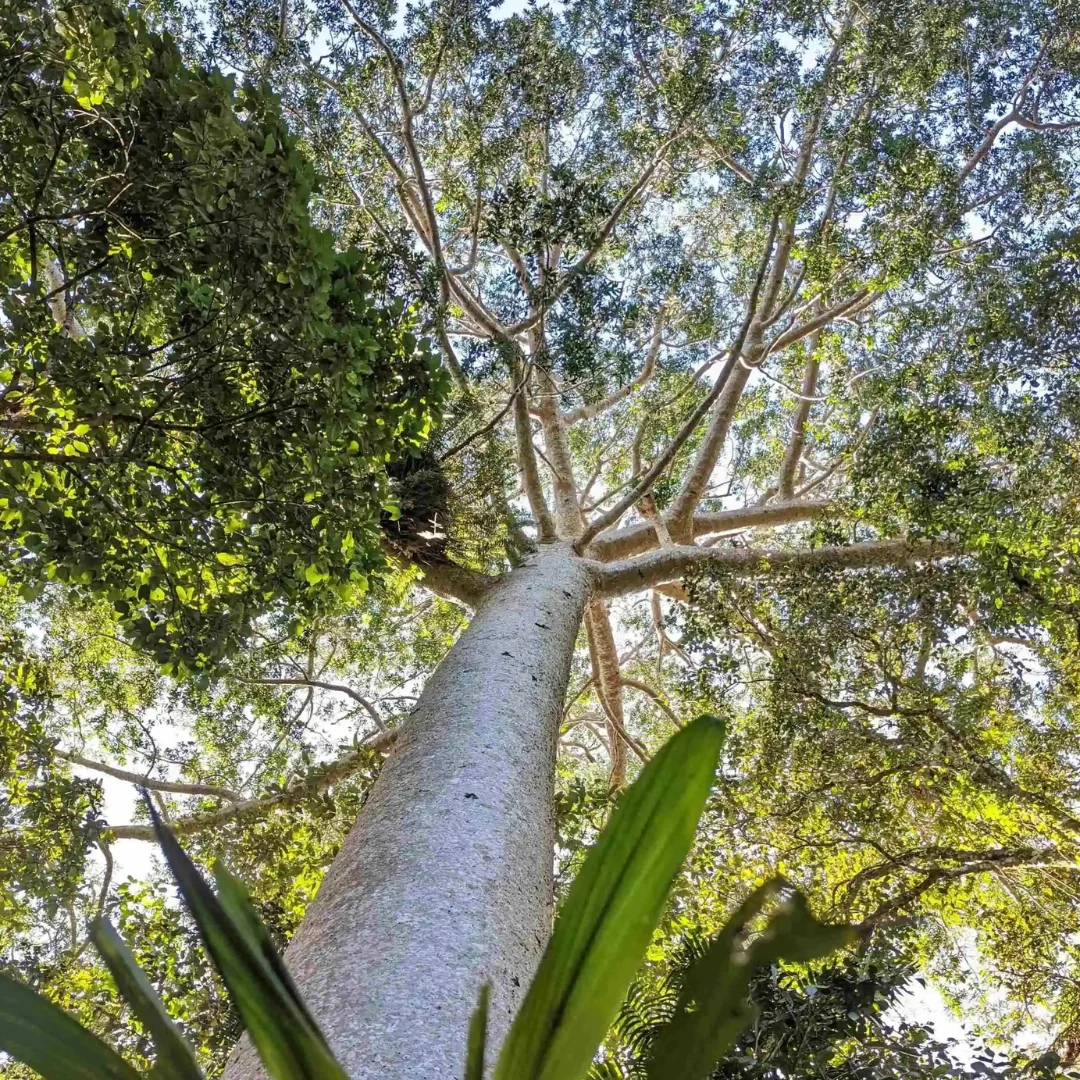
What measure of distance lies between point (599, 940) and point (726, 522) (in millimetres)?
7046

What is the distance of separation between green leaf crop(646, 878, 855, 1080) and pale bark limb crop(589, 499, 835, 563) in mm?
5961

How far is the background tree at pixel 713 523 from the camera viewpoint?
1978 mm

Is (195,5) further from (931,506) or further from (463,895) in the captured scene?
(463,895)

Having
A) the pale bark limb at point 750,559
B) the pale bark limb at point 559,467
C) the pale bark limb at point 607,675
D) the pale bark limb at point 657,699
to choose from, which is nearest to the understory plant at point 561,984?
the pale bark limb at point 750,559

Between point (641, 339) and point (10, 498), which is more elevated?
point (641, 339)

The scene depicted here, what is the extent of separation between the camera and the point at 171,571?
9.46ft

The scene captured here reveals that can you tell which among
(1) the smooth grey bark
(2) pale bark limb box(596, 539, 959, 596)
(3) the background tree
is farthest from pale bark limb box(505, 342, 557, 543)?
(1) the smooth grey bark

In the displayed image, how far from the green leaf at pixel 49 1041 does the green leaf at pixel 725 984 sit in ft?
0.93

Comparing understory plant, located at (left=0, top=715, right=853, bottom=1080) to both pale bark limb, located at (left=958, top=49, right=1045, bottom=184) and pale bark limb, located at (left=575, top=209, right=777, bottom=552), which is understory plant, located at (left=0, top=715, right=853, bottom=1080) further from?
pale bark limb, located at (left=958, top=49, right=1045, bottom=184)

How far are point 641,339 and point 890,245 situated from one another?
311cm

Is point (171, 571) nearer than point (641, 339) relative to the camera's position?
Yes

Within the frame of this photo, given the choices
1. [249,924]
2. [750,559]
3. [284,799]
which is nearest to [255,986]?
[249,924]

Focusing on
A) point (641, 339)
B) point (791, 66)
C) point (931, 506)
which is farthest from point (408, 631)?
point (791, 66)

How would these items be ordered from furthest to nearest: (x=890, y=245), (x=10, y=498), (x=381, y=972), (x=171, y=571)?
(x=890, y=245)
(x=171, y=571)
(x=10, y=498)
(x=381, y=972)
